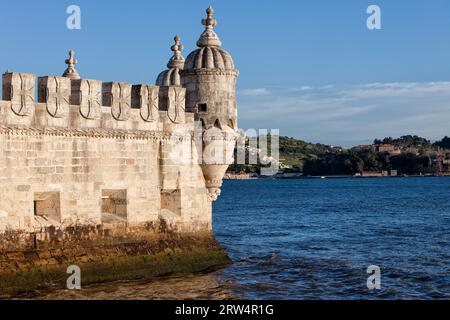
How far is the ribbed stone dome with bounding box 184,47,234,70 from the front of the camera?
24.7 meters

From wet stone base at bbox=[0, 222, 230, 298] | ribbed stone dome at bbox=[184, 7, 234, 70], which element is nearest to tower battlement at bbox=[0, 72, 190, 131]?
ribbed stone dome at bbox=[184, 7, 234, 70]

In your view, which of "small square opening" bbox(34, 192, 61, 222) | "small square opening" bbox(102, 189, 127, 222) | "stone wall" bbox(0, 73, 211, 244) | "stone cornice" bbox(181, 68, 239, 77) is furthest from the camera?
"stone cornice" bbox(181, 68, 239, 77)

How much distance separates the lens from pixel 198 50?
25.1 m

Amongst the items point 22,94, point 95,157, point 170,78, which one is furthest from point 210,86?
point 22,94

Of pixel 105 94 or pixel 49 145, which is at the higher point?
pixel 105 94

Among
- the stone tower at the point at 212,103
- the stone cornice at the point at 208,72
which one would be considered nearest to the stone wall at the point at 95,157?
the stone tower at the point at 212,103

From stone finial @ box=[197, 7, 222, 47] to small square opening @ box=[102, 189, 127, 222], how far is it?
612 cm

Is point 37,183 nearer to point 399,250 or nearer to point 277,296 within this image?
point 277,296

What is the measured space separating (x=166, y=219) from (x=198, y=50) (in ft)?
19.0

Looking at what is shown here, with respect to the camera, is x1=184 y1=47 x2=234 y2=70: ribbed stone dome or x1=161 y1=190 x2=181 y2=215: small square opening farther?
x1=184 y1=47 x2=234 y2=70: ribbed stone dome

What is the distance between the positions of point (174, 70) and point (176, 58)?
0.64m

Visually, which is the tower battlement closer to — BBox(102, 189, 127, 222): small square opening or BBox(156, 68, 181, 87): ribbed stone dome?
BBox(102, 189, 127, 222): small square opening

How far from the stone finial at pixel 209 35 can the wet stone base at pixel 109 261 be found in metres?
6.35
